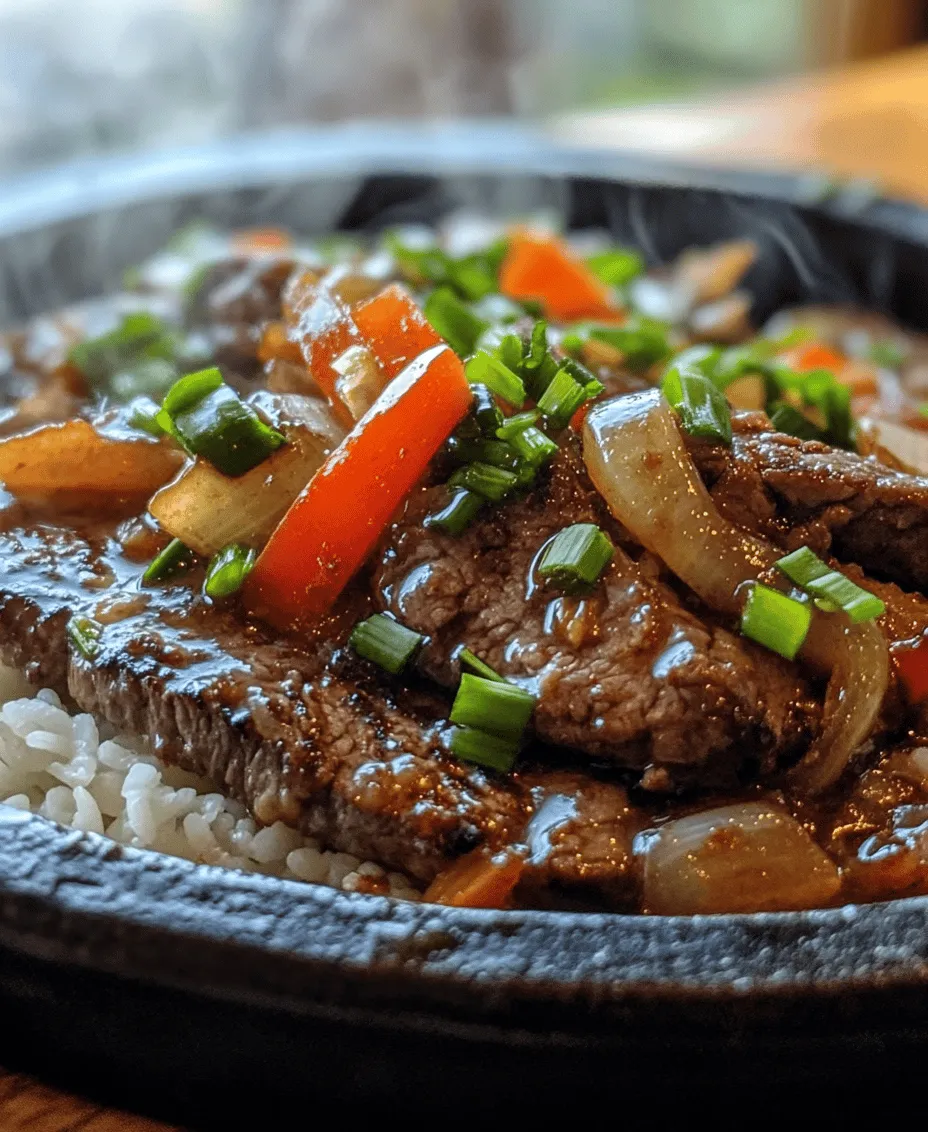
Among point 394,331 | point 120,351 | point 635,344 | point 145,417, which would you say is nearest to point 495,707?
point 394,331

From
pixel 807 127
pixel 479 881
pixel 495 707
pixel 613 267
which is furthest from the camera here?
pixel 807 127

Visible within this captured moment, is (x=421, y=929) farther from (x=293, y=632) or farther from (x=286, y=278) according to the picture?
(x=286, y=278)

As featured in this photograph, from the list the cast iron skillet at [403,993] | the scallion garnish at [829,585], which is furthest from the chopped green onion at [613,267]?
the cast iron skillet at [403,993]

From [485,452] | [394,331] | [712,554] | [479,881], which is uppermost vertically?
[394,331]

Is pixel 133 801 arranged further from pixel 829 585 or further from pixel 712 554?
pixel 829 585

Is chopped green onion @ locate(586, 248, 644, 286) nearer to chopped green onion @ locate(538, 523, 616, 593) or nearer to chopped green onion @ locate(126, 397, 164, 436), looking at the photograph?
chopped green onion @ locate(126, 397, 164, 436)

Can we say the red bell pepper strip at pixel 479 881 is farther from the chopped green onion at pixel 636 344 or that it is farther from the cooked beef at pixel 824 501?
the chopped green onion at pixel 636 344

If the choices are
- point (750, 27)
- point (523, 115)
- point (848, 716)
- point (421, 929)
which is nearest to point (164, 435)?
point (421, 929)
